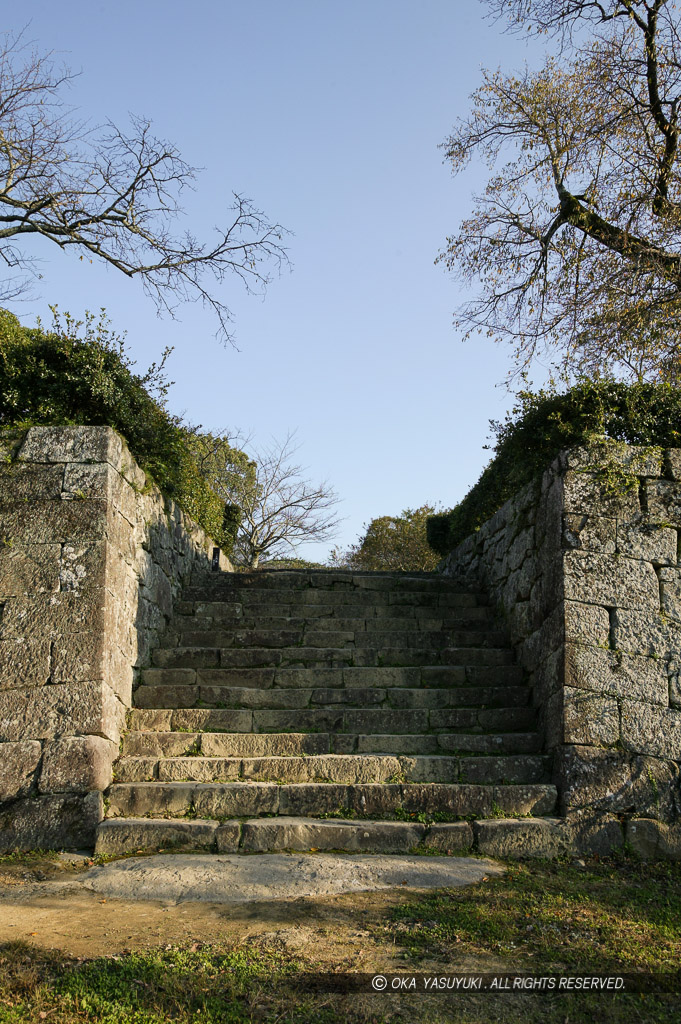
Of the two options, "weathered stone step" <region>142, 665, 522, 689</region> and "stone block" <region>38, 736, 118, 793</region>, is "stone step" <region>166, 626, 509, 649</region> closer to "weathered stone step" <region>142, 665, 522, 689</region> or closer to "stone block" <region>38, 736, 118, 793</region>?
"weathered stone step" <region>142, 665, 522, 689</region>

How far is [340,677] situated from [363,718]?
0.57 m

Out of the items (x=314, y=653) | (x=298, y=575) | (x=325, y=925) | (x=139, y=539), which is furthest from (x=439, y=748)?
(x=298, y=575)

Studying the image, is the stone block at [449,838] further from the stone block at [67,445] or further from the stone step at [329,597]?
the stone block at [67,445]

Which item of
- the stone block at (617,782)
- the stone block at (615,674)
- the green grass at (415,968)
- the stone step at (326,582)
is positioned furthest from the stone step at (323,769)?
the stone step at (326,582)

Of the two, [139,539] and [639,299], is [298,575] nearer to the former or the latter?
[139,539]

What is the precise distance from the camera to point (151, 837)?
459cm

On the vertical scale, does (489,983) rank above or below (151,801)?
below

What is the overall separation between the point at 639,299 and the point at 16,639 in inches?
299

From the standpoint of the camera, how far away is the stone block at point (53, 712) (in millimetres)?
4875

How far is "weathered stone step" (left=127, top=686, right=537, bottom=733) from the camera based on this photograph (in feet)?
18.6

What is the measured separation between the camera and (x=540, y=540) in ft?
20.2

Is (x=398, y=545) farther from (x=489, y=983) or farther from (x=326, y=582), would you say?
(x=489, y=983)

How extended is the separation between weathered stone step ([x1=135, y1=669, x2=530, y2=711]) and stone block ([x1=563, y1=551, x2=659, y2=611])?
1.09 m

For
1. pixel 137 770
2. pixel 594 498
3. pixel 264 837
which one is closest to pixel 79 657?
pixel 137 770
